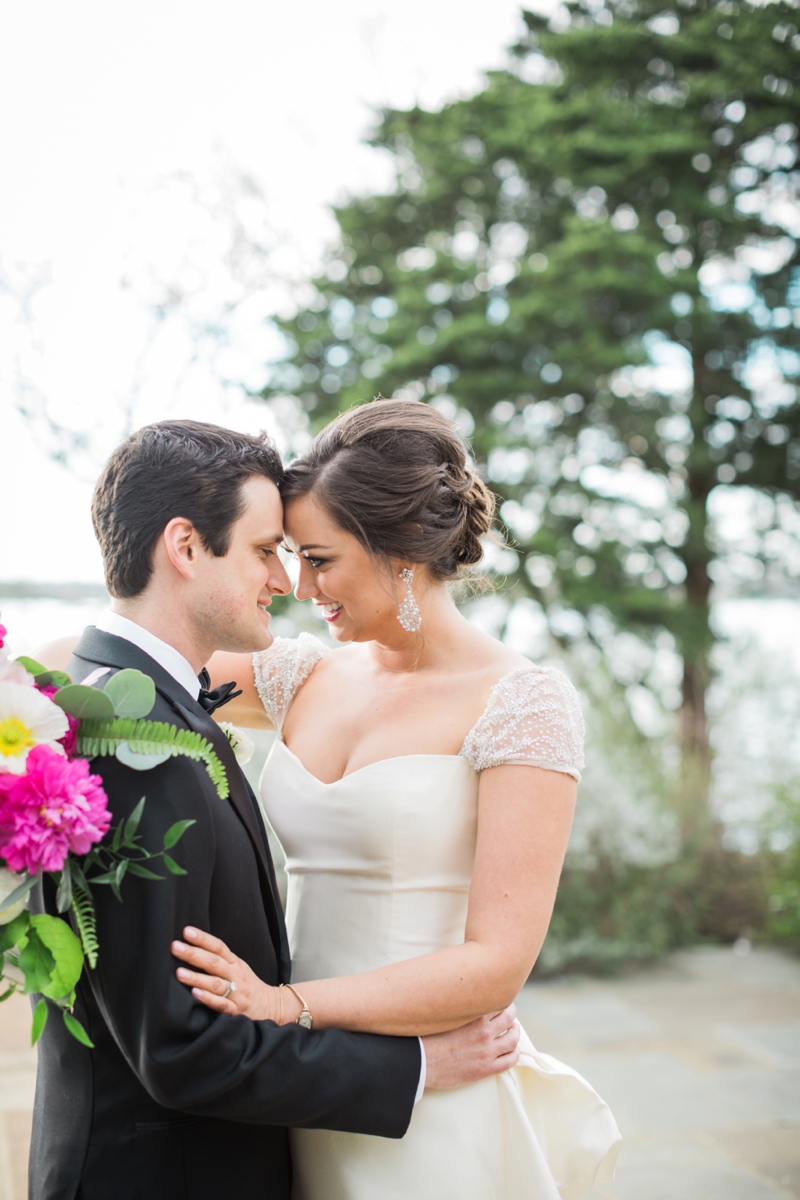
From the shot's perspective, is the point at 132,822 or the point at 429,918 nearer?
the point at 132,822

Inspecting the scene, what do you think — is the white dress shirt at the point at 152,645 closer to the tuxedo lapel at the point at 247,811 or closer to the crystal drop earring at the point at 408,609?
the tuxedo lapel at the point at 247,811

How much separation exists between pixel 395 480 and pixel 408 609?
274 mm

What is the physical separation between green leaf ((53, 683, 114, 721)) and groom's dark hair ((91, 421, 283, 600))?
14.8 inches

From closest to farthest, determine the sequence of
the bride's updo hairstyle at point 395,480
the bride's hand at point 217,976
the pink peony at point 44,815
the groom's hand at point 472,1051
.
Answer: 1. the pink peony at point 44,815
2. the bride's hand at point 217,976
3. the groom's hand at point 472,1051
4. the bride's updo hairstyle at point 395,480

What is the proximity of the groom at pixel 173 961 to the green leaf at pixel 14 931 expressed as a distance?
3.9 inches

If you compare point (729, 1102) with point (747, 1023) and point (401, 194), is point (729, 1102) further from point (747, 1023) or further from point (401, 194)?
point (401, 194)

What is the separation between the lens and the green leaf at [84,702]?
4.27 ft

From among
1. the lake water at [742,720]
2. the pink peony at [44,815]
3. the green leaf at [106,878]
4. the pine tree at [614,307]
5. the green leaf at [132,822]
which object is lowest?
the lake water at [742,720]

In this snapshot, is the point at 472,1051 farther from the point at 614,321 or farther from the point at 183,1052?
the point at 614,321

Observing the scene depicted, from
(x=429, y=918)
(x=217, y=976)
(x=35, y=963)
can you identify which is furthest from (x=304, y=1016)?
(x=35, y=963)

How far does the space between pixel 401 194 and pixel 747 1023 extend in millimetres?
8130

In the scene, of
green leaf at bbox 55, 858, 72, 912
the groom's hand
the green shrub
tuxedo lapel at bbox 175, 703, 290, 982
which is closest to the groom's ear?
tuxedo lapel at bbox 175, 703, 290, 982

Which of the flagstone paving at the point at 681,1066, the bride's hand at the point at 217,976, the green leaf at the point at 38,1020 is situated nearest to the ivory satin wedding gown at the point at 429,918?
the bride's hand at the point at 217,976

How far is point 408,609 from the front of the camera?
2086mm
